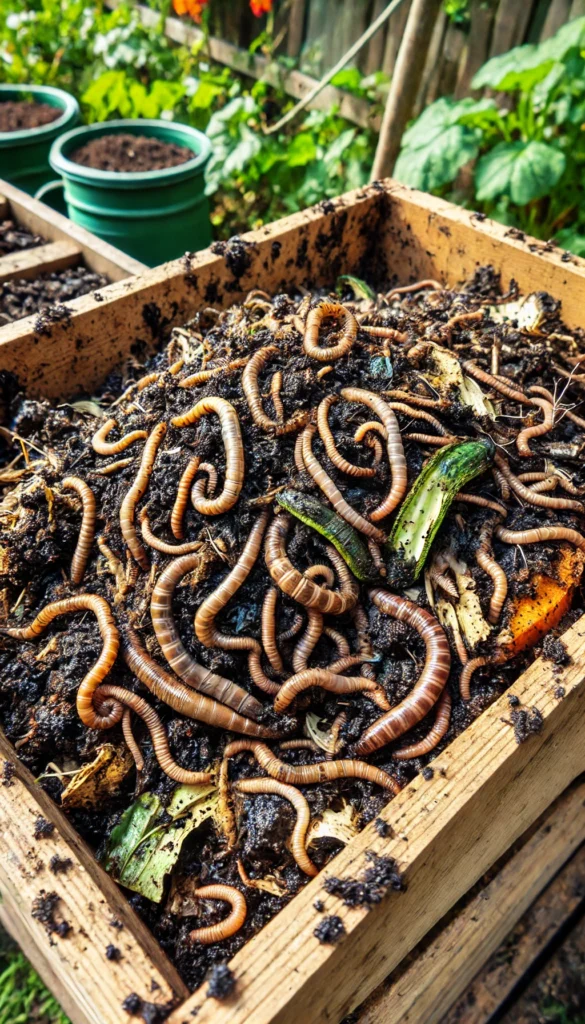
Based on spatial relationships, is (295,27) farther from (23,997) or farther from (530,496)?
(23,997)

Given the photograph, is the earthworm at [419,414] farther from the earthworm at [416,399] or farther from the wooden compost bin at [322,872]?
the wooden compost bin at [322,872]

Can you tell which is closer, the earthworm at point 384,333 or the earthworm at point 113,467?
the earthworm at point 113,467

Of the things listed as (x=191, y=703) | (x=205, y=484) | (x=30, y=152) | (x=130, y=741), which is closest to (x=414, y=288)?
(x=205, y=484)

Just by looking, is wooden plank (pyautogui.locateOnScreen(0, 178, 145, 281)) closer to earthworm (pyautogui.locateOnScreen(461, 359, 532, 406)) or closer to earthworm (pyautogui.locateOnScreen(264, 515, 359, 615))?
earthworm (pyautogui.locateOnScreen(461, 359, 532, 406))

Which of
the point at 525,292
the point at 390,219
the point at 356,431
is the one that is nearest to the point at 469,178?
the point at 390,219

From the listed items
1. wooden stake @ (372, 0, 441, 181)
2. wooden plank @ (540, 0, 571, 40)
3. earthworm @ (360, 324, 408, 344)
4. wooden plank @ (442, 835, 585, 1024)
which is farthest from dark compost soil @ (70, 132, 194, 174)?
wooden plank @ (442, 835, 585, 1024)

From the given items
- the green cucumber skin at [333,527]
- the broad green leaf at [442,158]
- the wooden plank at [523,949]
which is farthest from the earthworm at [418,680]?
the broad green leaf at [442,158]
